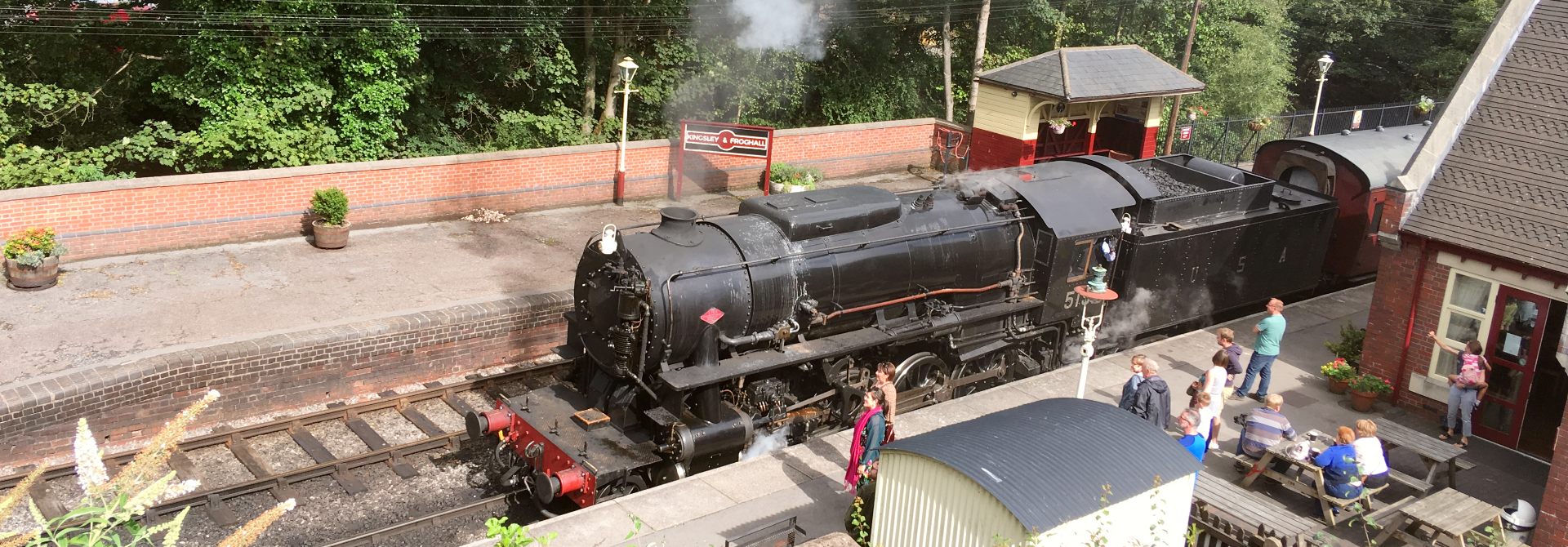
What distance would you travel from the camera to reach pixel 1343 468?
9781 mm

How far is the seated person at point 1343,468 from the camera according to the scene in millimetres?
9766

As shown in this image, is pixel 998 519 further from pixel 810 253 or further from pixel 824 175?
pixel 824 175

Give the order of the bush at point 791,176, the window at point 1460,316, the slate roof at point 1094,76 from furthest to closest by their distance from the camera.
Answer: the slate roof at point 1094,76 < the bush at point 791,176 < the window at point 1460,316

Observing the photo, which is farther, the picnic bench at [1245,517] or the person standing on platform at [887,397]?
the person standing on platform at [887,397]

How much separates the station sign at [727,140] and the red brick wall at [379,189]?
69 cm

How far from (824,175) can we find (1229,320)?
380 inches

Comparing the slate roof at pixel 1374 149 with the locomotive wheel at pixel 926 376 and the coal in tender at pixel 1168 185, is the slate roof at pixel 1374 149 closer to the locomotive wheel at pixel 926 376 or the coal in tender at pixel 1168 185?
the coal in tender at pixel 1168 185

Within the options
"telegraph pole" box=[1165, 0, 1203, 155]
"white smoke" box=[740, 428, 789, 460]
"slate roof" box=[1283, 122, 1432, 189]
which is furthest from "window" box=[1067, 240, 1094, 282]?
"telegraph pole" box=[1165, 0, 1203, 155]

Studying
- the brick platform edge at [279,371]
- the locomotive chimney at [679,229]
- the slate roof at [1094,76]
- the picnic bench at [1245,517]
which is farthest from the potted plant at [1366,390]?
the brick platform edge at [279,371]

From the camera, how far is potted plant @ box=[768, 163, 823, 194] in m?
21.0

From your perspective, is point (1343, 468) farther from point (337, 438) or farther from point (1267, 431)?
point (337, 438)

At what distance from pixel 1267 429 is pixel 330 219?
12655 mm

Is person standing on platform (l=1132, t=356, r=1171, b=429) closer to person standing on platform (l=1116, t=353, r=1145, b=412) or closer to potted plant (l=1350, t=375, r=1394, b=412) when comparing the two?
person standing on platform (l=1116, t=353, r=1145, b=412)

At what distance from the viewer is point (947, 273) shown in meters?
11.9
